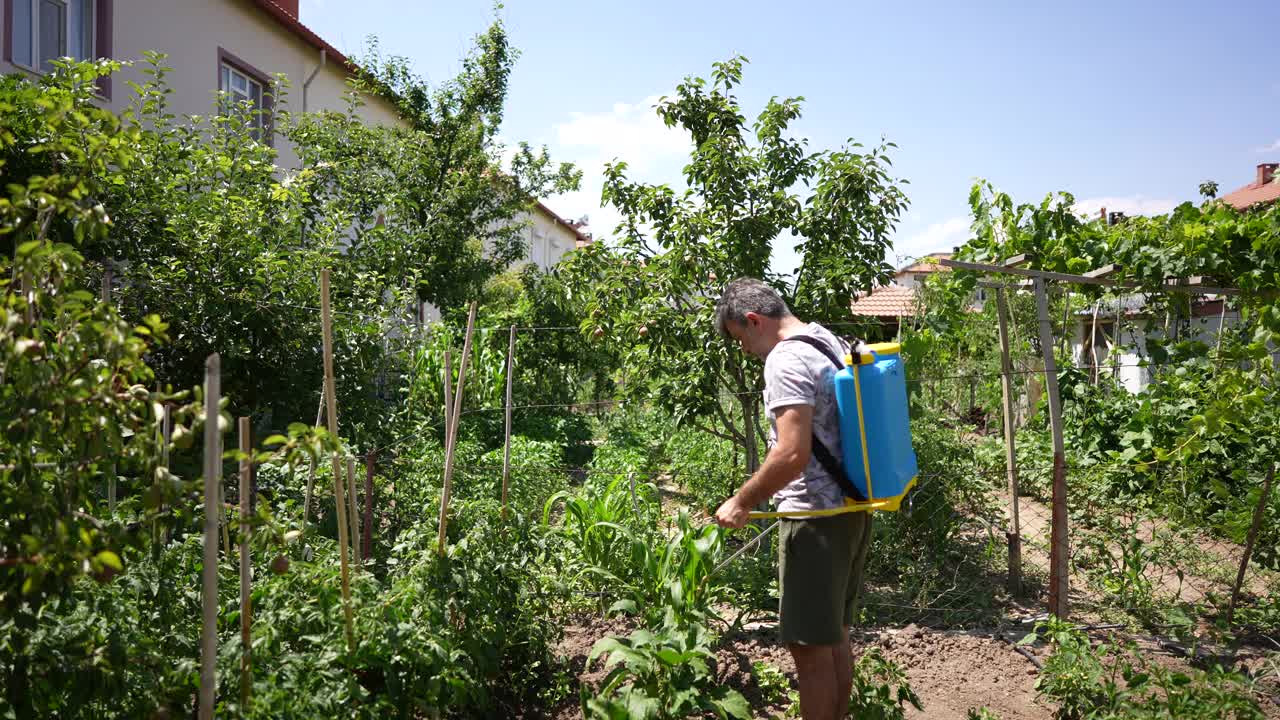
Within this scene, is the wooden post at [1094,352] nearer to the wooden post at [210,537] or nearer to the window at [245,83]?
the wooden post at [210,537]

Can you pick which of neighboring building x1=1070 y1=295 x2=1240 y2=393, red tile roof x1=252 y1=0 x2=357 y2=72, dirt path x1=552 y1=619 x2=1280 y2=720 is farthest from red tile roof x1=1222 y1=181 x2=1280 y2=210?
dirt path x1=552 y1=619 x2=1280 y2=720

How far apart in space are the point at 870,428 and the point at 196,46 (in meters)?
10.1

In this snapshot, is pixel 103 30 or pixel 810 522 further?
pixel 103 30

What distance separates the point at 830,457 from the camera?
284 cm

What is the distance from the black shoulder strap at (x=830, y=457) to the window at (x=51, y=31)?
798 cm

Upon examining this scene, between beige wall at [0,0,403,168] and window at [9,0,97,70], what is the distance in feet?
0.86

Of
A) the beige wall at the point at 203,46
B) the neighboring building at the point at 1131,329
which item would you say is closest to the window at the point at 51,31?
the beige wall at the point at 203,46

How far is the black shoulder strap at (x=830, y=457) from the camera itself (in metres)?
2.83

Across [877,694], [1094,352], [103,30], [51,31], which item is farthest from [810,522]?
[103,30]

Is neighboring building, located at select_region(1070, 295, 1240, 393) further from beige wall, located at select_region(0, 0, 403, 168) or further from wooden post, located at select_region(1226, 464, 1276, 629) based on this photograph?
beige wall, located at select_region(0, 0, 403, 168)

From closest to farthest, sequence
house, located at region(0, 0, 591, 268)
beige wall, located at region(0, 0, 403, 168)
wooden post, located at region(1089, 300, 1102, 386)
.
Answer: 1. house, located at region(0, 0, 591, 268)
2. wooden post, located at region(1089, 300, 1102, 386)
3. beige wall, located at region(0, 0, 403, 168)

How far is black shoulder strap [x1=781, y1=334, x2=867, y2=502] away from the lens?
283cm

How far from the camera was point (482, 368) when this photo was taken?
10.3 m

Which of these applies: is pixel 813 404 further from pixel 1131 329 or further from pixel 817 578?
pixel 1131 329
